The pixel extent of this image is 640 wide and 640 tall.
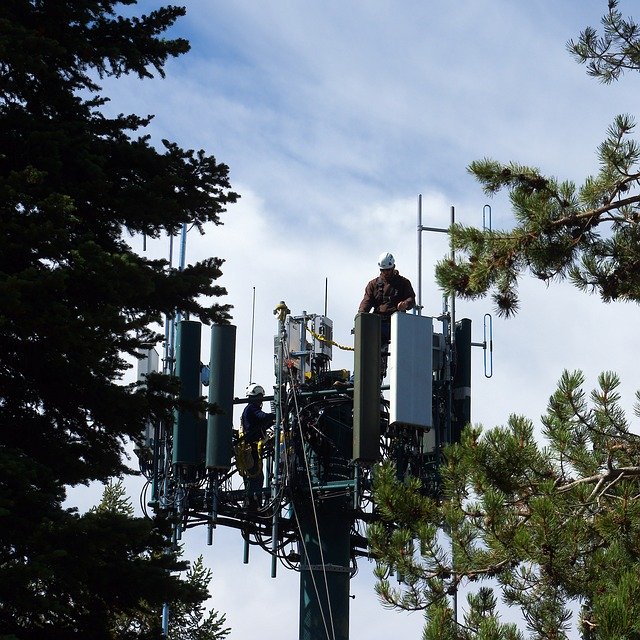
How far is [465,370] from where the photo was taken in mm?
27141

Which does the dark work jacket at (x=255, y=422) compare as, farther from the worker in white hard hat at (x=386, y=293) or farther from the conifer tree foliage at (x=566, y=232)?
the conifer tree foliage at (x=566, y=232)

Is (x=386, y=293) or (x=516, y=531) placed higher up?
(x=386, y=293)

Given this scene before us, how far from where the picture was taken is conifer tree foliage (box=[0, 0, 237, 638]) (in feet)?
50.0

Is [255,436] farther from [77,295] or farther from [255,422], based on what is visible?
[77,295]

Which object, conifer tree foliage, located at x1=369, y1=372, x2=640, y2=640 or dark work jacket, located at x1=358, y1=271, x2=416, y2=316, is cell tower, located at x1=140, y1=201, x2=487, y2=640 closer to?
dark work jacket, located at x1=358, y1=271, x2=416, y2=316

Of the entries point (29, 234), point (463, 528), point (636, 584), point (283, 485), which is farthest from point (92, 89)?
point (283, 485)

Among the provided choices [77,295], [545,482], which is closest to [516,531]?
[545,482]

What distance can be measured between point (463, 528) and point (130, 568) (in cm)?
367

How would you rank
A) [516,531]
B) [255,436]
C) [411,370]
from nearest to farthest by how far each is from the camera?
[516,531] → [411,370] → [255,436]

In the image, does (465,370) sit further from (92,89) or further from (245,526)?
(92,89)

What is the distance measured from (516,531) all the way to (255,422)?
47.5 ft

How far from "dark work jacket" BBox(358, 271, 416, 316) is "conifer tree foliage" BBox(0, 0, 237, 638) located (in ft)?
27.8

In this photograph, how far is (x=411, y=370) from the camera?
83.7 feet

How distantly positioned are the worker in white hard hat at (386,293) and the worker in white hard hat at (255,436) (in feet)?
9.24
